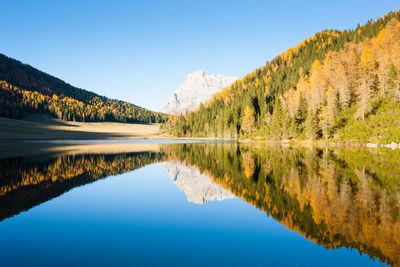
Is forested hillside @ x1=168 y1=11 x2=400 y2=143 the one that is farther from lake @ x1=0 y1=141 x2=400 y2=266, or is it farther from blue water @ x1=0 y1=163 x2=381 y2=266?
blue water @ x1=0 y1=163 x2=381 y2=266

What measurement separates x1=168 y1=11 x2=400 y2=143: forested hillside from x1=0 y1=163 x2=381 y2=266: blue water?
54580 millimetres

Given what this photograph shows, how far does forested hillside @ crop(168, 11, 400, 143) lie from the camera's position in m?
63.1

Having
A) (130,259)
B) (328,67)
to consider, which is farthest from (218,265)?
(328,67)

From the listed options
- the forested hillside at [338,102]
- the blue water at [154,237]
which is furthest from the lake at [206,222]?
the forested hillside at [338,102]

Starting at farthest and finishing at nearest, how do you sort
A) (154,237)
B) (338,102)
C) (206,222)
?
1. (338,102)
2. (206,222)
3. (154,237)

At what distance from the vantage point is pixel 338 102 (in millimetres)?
79312

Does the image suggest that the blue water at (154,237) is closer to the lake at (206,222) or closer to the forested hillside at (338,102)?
the lake at (206,222)

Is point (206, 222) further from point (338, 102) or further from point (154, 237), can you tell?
point (338, 102)

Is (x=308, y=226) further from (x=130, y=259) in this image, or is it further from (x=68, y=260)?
(x=68, y=260)

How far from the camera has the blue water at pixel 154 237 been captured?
7.23 meters

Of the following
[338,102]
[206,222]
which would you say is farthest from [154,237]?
[338,102]

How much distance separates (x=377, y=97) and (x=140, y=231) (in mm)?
84802

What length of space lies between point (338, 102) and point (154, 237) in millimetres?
87175

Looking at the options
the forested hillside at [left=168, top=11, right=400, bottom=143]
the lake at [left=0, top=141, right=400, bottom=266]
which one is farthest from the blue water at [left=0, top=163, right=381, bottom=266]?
the forested hillside at [left=168, top=11, right=400, bottom=143]
